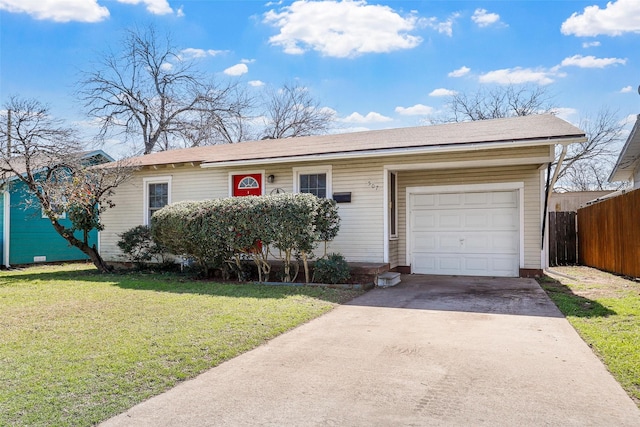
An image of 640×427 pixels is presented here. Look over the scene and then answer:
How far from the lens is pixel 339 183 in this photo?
32.9ft

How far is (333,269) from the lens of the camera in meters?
8.62

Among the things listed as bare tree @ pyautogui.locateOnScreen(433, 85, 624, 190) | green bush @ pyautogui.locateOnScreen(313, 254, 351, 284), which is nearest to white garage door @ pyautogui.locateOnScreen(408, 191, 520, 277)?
green bush @ pyautogui.locateOnScreen(313, 254, 351, 284)

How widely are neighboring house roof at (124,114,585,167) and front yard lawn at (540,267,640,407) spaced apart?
2.67 meters

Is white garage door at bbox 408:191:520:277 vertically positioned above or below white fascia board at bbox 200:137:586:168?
below

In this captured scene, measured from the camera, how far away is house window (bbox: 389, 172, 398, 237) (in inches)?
401

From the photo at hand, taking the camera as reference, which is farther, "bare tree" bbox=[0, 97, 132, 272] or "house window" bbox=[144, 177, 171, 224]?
"house window" bbox=[144, 177, 171, 224]

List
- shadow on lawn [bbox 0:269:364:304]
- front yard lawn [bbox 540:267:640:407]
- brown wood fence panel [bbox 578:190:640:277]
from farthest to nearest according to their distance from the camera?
brown wood fence panel [bbox 578:190:640:277]
shadow on lawn [bbox 0:269:364:304]
front yard lawn [bbox 540:267:640:407]

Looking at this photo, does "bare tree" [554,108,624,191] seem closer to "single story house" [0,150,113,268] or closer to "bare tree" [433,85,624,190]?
"bare tree" [433,85,624,190]

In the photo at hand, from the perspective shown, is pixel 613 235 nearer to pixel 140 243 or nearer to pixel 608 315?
pixel 608 315

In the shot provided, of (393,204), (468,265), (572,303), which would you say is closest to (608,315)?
(572,303)

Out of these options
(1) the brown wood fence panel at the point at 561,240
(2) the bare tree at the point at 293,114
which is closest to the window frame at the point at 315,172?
(1) the brown wood fence panel at the point at 561,240

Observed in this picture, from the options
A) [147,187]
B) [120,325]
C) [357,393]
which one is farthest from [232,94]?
[357,393]

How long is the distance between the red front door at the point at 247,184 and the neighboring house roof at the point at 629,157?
845 centimetres

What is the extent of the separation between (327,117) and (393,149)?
18996mm
